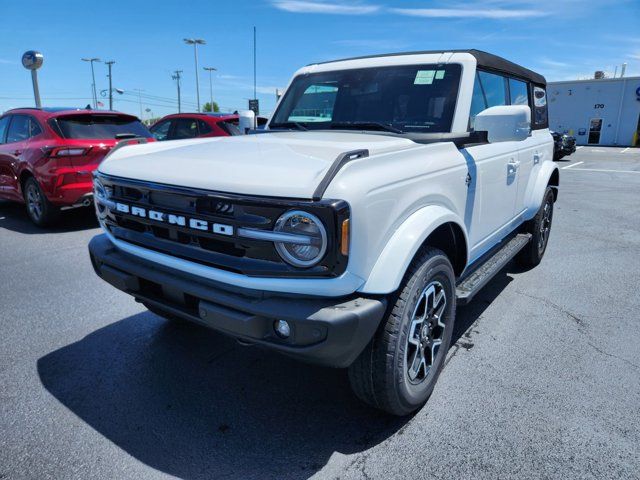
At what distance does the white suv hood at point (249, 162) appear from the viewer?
1.93 metres

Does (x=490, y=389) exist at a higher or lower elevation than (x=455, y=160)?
lower

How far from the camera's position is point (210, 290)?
82.1 inches

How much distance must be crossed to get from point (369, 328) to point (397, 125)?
1688 millimetres

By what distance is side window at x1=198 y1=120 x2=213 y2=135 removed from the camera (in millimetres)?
8859

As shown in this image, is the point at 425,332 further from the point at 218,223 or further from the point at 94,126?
the point at 94,126

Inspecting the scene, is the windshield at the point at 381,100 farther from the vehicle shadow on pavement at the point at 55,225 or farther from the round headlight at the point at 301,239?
the vehicle shadow on pavement at the point at 55,225

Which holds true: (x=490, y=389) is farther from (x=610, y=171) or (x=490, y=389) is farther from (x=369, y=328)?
(x=610, y=171)

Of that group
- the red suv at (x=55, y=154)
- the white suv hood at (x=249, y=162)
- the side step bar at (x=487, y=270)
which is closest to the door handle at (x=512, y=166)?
the side step bar at (x=487, y=270)

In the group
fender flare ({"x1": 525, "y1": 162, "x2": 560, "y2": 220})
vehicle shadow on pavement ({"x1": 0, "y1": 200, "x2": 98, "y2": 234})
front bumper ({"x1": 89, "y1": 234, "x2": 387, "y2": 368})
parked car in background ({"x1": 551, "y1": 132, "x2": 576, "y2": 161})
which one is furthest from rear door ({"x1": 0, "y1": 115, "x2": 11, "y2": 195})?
parked car in background ({"x1": 551, "y1": 132, "x2": 576, "y2": 161})

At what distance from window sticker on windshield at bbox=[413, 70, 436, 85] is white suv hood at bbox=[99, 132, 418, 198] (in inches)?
25.9

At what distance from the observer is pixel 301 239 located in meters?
1.86

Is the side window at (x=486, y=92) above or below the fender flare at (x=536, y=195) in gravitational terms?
above

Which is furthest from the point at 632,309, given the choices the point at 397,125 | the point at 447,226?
the point at 397,125

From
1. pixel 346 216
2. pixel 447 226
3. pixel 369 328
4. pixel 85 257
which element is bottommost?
pixel 85 257
